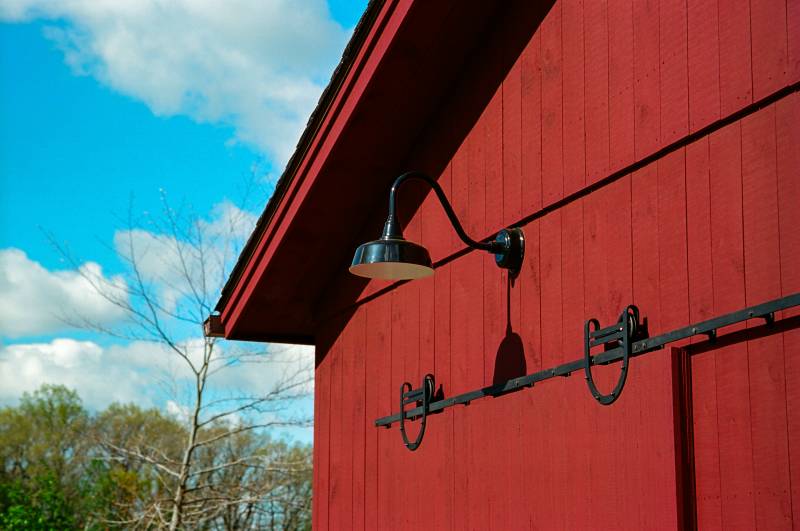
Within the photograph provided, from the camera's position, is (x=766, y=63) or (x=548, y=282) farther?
(x=548, y=282)

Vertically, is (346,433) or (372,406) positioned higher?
(372,406)

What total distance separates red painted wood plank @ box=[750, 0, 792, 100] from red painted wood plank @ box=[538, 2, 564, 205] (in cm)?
121

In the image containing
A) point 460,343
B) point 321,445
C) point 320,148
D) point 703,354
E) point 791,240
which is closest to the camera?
point 791,240

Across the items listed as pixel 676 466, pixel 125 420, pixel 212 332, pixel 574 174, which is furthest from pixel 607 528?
pixel 125 420

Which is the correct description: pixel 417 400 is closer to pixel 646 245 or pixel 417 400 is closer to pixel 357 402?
pixel 357 402

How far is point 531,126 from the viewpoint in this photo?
16.5 feet

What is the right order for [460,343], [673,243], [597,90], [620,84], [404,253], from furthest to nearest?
[460,343] < [404,253] < [597,90] < [620,84] < [673,243]

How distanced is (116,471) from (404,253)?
1747cm

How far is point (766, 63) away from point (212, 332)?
16.1ft

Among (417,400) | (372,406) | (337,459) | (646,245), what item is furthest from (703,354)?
(337,459)

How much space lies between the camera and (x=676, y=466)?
12.0 feet

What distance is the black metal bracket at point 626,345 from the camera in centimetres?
345

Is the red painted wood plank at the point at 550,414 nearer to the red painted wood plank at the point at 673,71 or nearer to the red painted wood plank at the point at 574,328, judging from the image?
the red painted wood plank at the point at 574,328

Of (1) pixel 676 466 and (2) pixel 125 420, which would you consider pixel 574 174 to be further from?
(2) pixel 125 420
